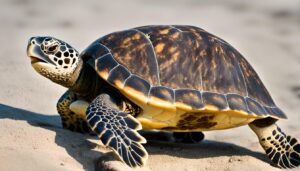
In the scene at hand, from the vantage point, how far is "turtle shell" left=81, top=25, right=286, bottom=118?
4.96 meters

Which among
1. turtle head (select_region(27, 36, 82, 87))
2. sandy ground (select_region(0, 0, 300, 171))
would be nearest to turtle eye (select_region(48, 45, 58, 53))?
turtle head (select_region(27, 36, 82, 87))

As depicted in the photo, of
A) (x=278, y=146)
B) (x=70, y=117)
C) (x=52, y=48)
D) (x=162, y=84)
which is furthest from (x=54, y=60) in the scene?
(x=278, y=146)

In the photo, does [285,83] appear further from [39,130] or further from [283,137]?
[39,130]

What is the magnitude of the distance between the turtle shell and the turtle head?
0.17 m

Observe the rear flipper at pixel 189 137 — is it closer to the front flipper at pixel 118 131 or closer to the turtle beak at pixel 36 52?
the front flipper at pixel 118 131

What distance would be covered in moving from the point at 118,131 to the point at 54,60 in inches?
44.4

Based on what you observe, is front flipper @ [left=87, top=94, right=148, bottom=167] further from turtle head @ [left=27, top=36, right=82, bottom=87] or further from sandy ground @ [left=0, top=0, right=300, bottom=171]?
turtle head @ [left=27, top=36, right=82, bottom=87]

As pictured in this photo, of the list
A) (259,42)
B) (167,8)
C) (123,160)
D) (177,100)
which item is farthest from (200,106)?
(167,8)

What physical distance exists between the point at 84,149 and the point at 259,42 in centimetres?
642

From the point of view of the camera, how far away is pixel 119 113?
4793mm

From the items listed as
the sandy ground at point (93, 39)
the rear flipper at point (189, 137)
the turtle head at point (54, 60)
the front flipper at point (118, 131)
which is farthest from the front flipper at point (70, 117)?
the rear flipper at point (189, 137)

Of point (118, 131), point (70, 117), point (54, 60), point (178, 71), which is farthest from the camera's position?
point (70, 117)

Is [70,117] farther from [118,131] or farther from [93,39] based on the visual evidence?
[93,39]

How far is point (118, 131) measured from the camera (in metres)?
4.55
